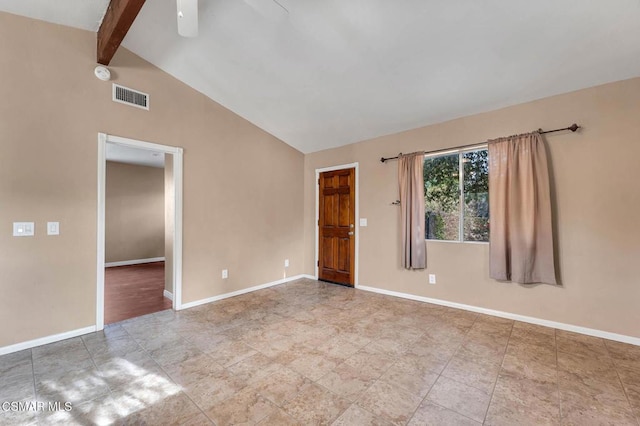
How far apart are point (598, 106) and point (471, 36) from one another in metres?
1.65

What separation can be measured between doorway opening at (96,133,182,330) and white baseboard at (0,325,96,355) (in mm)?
117

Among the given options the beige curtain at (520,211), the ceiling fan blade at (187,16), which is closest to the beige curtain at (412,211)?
the beige curtain at (520,211)

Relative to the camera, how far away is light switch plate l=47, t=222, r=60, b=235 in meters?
2.65

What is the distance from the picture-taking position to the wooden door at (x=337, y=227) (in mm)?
4672

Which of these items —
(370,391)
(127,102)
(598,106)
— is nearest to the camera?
(370,391)

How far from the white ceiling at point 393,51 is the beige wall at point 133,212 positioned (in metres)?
4.90

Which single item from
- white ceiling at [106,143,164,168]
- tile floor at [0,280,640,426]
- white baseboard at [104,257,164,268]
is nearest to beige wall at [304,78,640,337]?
tile floor at [0,280,640,426]

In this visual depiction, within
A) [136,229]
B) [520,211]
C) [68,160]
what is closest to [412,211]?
[520,211]

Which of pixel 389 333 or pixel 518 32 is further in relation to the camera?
pixel 389 333

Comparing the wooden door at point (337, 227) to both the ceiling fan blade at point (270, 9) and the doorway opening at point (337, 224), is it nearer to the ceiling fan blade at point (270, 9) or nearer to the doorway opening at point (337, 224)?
the doorway opening at point (337, 224)

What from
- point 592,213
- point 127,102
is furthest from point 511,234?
point 127,102

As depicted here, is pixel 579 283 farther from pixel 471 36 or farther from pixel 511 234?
pixel 471 36

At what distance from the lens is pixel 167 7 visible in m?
2.62

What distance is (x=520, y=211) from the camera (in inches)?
121
